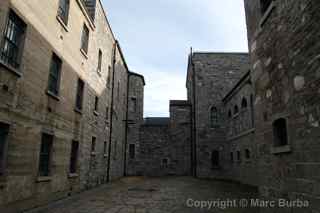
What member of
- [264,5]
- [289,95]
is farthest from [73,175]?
[264,5]

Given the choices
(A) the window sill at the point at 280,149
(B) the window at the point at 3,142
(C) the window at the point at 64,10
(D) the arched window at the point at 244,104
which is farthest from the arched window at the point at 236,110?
(B) the window at the point at 3,142

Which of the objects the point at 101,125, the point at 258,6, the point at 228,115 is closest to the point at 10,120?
the point at 258,6

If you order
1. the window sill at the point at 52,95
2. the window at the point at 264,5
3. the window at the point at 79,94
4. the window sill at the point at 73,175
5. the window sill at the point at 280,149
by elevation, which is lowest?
the window sill at the point at 73,175

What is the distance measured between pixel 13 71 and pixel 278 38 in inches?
267

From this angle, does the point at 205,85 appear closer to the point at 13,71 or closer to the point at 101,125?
the point at 101,125

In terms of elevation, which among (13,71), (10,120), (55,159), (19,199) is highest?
(13,71)

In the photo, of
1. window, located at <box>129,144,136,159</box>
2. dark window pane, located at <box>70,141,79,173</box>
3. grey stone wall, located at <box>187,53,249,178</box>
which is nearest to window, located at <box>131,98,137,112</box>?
window, located at <box>129,144,136,159</box>

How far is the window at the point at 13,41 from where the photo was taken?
5.92 meters

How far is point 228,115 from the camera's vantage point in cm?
1917

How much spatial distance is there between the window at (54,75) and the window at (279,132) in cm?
740

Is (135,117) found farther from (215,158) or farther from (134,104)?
(215,158)

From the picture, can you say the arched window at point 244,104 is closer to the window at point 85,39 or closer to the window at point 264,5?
the window at point 264,5

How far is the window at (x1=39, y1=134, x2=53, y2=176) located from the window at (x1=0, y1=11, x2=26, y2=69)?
9.33 feet

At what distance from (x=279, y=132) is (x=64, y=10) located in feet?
29.8
